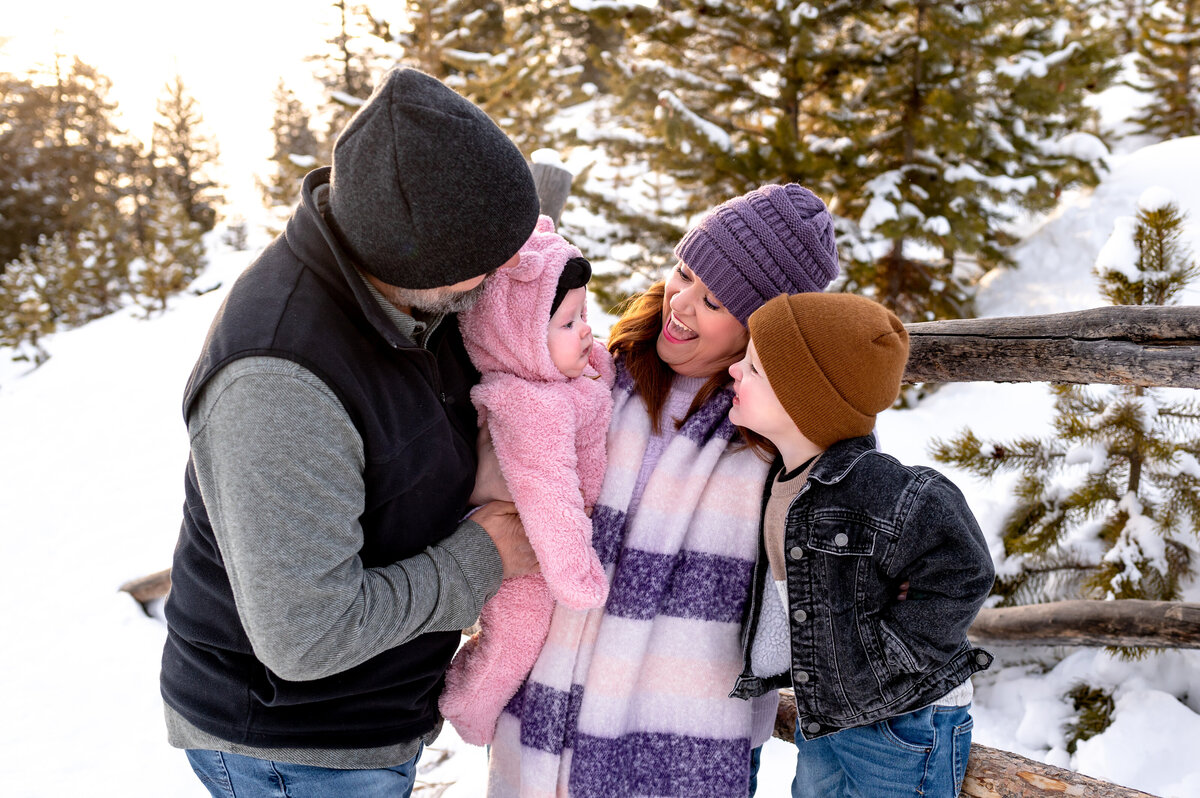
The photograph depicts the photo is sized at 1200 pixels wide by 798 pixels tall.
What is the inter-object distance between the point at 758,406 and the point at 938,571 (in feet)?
1.64

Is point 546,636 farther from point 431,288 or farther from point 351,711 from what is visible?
point 431,288

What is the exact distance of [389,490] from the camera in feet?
4.54

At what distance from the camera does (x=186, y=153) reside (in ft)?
77.4

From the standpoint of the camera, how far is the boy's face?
1.72 m

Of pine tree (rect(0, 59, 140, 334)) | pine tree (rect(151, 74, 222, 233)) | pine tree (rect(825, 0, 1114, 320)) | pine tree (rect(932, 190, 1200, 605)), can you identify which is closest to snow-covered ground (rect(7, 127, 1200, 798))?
pine tree (rect(932, 190, 1200, 605))

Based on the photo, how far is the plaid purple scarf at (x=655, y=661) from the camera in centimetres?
177

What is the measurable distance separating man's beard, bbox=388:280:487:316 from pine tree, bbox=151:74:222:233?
993 inches

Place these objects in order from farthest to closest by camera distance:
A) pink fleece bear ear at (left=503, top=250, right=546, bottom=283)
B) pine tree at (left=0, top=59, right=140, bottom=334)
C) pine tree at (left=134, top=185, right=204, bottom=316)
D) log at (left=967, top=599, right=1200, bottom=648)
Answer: pine tree at (left=0, top=59, right=140, bottom=334) < pine tree at (left=134, top=185, right=204, bottom=316) < log at (left=967, top=599, right=1200, bottom=648) < pink fleece bear ear at (left=503, top=250, right=546, bottom=283)

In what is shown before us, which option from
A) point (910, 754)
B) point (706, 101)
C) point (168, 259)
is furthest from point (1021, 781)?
point (168, 259)

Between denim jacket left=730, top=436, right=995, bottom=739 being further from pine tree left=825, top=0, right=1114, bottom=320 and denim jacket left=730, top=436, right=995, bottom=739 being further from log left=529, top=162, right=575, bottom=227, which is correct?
pine tree left=825, top=0, right=1114, bottom=320

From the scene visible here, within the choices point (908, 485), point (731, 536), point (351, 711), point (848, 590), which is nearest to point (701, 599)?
point (731, 536)

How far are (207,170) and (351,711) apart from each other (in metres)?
27.2

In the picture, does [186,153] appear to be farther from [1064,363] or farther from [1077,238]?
[1064,363]

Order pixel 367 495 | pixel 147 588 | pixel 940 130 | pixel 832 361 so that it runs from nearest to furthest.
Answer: pixel 367 495
pixel 832 361
pixel 147 588
pixel 940 130
